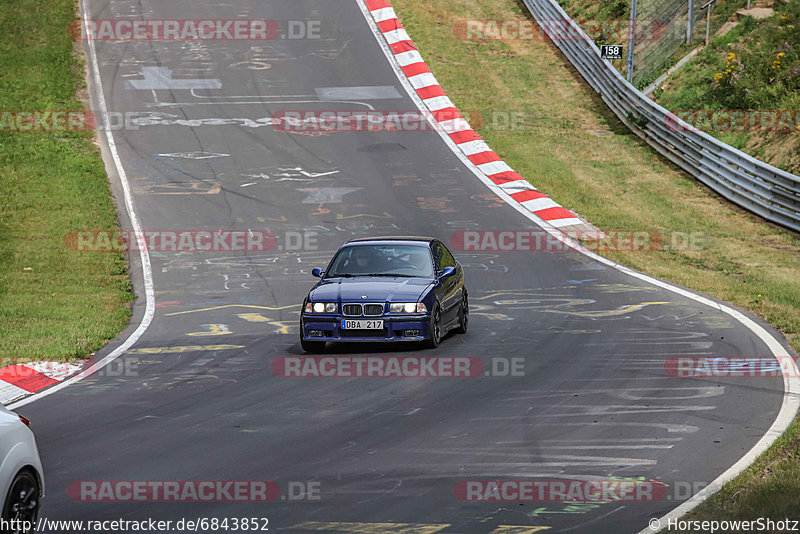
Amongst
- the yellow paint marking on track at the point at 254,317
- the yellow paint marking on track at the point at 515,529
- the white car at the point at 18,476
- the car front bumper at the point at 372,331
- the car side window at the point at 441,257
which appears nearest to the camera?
the white car at the point at 18,476

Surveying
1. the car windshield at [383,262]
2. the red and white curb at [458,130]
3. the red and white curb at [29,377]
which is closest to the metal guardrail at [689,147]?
the red and white curb at [458,130]

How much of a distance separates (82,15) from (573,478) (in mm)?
36198

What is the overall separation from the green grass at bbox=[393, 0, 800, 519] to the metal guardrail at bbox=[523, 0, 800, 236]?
13.6 inches

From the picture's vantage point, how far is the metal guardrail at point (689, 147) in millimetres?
23781

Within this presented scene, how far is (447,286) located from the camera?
15.0 m

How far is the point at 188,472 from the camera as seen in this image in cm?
876

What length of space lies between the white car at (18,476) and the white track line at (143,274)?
4685 millimetres

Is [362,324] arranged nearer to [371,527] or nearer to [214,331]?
[214,331]

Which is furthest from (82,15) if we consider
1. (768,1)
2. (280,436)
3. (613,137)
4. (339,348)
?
(280,436)

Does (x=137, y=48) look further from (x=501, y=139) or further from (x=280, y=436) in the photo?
(x=280, y=436)

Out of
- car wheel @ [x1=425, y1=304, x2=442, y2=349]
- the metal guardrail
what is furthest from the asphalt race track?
the metal guardrail

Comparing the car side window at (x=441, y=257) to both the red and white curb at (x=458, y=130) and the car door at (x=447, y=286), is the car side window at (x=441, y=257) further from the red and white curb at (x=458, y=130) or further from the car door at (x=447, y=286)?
the red and white curb at (x=458, y=130)

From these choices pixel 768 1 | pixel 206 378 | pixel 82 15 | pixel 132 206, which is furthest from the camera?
pixel 82 15

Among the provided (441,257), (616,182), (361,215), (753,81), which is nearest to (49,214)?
(361,215)
